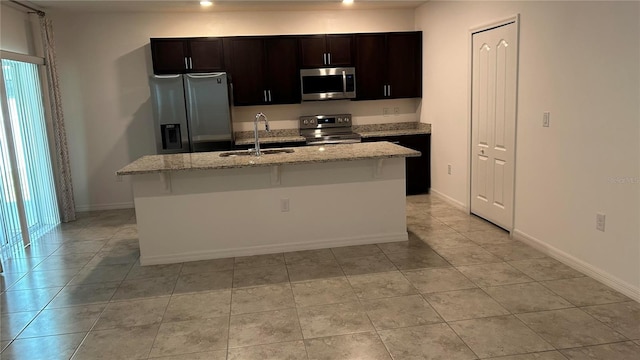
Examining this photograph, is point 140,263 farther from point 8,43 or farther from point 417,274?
point 8,43

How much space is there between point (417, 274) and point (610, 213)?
1392mm

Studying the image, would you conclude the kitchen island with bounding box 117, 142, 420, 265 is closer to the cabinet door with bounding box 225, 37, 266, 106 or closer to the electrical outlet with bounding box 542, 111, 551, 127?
the electrical outlet with bounding box 542, 111, 551, 127

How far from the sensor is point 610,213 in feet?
10.0

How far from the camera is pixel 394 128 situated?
6.45 meters

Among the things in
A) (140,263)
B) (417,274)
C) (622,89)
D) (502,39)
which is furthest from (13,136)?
(622,89)

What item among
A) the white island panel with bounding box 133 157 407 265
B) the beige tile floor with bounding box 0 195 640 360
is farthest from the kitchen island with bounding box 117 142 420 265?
the beige tile floor with bounding box 0 195 640 360

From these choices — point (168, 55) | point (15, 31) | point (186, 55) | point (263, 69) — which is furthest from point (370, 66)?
point (15, 31)

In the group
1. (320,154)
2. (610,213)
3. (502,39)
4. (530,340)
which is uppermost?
(502,39)

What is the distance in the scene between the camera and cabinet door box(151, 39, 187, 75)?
5539 mm

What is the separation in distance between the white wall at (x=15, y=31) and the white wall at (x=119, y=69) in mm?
453

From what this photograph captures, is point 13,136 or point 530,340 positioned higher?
point 13,136

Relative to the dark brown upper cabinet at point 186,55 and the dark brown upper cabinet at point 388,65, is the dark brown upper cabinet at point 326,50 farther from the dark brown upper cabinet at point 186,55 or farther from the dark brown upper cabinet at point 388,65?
the dark brown upper cabinet at point 186,55

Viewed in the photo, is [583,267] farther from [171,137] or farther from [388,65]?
[171,137]

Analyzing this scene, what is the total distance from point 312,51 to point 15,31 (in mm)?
3396
